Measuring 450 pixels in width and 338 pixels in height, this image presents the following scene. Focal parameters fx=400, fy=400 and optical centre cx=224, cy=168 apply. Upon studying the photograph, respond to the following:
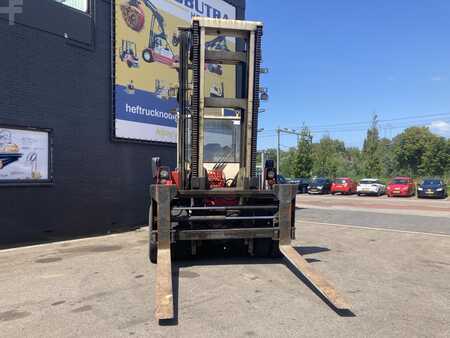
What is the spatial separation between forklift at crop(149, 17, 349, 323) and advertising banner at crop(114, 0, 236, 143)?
195 inches

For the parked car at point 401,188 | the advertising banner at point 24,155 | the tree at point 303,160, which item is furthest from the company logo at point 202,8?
the tree at point 303,160

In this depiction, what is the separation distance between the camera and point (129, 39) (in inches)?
510

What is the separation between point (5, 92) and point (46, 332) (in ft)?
23.1

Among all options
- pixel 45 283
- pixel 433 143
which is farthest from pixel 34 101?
pixel 433 143

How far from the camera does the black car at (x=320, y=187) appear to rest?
39.2 metres

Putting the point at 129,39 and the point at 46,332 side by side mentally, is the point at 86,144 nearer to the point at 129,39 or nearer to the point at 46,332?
the point at 129,39

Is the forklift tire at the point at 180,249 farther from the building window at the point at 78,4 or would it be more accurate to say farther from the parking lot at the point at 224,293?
the building window at the point at 78,4

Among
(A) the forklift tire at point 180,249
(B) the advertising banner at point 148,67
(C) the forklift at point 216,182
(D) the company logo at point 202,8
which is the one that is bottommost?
(A) the forklift tire at point 180,249

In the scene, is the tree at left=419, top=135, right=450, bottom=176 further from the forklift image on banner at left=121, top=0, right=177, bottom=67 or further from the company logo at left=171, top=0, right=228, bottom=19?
the forklift image on banner at left=121, top=0, right=177, bottom=67

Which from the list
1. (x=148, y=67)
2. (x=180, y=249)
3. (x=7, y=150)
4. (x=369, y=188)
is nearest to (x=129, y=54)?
(x=148, y=67)

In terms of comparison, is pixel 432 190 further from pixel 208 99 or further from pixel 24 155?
pixel 24 155

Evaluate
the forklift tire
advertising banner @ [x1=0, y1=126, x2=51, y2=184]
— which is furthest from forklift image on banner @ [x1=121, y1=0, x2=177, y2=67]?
the forklift tire

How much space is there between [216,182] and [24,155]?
5376mm

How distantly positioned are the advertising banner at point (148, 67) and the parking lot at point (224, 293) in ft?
16.0
